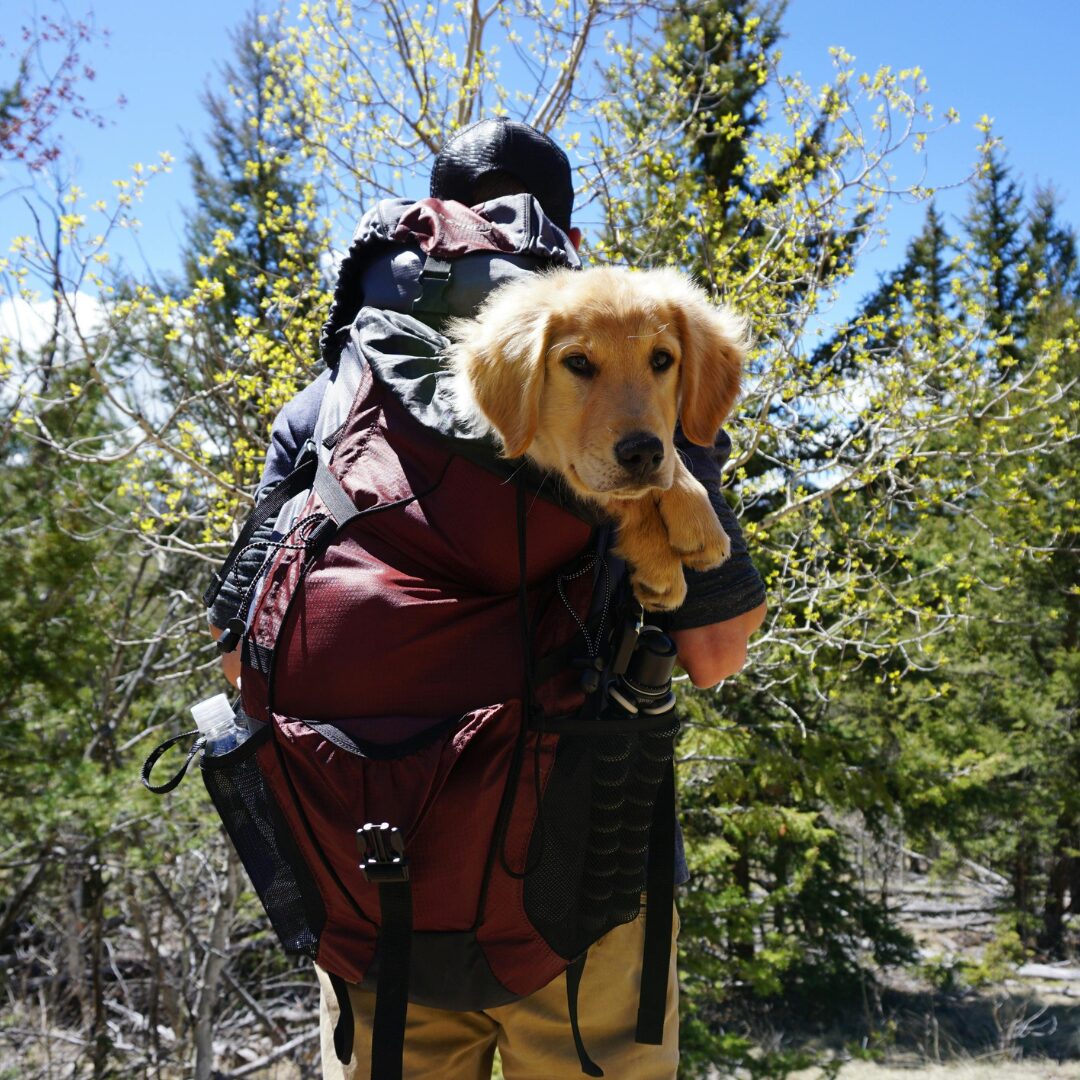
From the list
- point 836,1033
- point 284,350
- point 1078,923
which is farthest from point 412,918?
point 1078,923

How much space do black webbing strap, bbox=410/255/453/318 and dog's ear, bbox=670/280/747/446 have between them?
39 centimetres

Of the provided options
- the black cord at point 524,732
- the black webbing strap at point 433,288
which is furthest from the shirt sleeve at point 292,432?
the black cord at point 524,732

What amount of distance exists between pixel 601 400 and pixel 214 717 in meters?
0.86

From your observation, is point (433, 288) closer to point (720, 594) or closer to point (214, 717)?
point (720, 594)

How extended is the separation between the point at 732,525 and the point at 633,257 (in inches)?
187

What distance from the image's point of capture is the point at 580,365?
1.60 meters

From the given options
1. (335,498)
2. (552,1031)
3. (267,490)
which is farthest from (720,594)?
(267,490)

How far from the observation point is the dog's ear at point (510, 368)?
5.00ft

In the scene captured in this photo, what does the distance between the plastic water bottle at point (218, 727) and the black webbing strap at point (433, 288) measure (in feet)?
2.51

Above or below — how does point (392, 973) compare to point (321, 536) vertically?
below

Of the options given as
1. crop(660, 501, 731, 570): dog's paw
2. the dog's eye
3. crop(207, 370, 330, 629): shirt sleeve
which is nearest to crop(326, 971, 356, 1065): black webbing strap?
crop(207, 370, 330, 629): shirt sleeve

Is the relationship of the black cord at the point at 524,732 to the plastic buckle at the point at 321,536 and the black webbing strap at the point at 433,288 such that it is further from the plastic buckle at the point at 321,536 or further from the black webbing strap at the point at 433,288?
the black webbing strap at the point at 433,288

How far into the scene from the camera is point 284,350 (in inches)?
219

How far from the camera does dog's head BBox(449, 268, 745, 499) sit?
4.99 ft
